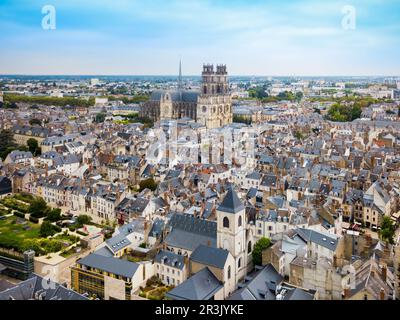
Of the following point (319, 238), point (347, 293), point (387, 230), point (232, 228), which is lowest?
point (347, 293)

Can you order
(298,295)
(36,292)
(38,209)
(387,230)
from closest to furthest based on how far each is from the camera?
(298,295) → (36,292) → (387,230) → (38,209)

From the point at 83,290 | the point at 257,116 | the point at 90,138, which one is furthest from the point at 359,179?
the point at 257,116

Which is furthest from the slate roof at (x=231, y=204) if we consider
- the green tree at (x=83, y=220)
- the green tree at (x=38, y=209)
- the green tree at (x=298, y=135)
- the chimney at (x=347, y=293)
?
the green tree at (x=298, y=135)

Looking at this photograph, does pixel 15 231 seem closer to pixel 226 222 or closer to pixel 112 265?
pixel 112 265

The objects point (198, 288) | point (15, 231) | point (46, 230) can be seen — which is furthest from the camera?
point (15, 231)

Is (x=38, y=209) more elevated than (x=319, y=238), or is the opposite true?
(x=319, y=238)

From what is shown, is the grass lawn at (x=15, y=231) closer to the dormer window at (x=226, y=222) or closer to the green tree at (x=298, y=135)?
the dormer window at (x=226, y=222)

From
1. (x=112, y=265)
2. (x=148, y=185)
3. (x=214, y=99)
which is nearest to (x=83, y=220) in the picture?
(x=148, y=185)

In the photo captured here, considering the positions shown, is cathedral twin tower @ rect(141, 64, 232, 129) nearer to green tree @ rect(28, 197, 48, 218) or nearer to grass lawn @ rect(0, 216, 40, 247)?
green tree @ rect(28, 197, 48, 218)
